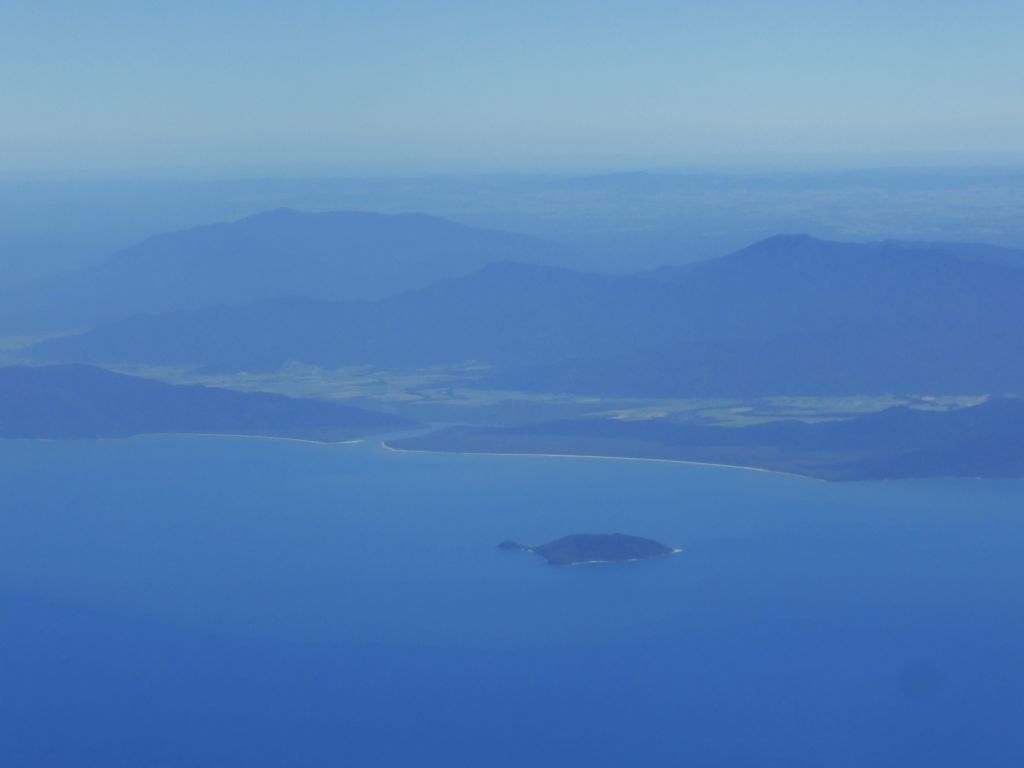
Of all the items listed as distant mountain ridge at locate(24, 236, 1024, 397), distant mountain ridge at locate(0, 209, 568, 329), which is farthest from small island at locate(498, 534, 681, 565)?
distant mountain ridge at locate(0, 209, 568, 329)

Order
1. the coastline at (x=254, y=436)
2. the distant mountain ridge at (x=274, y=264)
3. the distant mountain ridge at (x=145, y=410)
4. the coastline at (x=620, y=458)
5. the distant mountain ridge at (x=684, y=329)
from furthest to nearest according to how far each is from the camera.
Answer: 1. the distant mountain ridge at (x=274, y=264)
2. the distant mountain ridge at (x=684, y=329)
3. the distant mountain ridge at (x=145, y=410)
4. the coastline at (x=254, y=436)
5. the coastline at (x=620, y=458)

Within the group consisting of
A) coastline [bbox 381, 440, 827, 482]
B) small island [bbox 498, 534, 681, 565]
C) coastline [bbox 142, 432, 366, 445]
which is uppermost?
small island [bbox 498, 534, 681, 565]

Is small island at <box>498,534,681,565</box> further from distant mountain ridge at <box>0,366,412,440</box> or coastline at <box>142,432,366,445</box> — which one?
distant mountain ridge at <box>0,366,412,440</box>

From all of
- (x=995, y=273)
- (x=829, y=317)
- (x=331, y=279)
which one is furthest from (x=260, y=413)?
(x=331, y=279)

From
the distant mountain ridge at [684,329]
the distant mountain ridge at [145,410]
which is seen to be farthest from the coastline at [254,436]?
the distant mountain ridge at [684,329]

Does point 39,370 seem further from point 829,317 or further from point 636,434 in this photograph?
point 829,317

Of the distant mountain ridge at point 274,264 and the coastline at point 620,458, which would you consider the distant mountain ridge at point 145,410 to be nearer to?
the coastline at point 620,458

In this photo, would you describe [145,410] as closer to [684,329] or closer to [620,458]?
[620,458]
